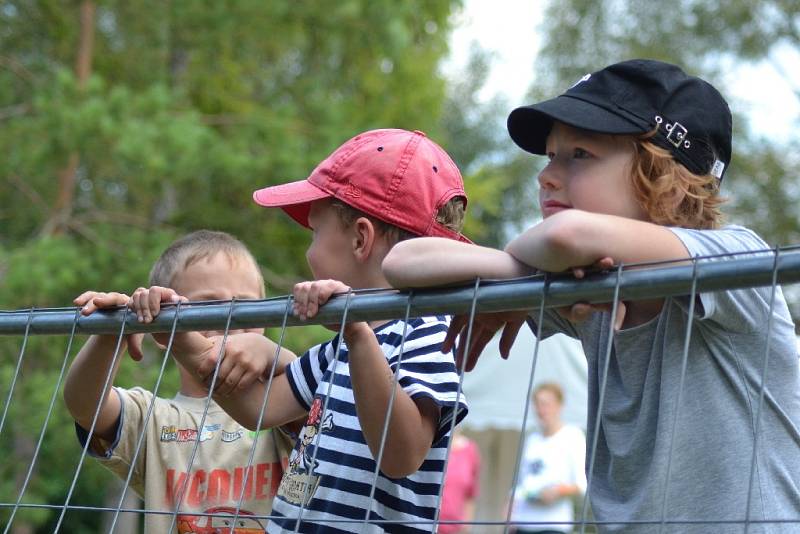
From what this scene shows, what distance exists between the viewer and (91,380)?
272 cm

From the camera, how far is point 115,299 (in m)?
2.42

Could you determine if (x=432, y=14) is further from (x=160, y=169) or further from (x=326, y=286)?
(x=326, y=286)

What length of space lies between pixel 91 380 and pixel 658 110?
1.41 metres

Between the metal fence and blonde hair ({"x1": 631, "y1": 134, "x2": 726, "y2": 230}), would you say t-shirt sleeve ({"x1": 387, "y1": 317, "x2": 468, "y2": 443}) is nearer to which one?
the metal fence

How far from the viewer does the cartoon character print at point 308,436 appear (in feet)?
8.11

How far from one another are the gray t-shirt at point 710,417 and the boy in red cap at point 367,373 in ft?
1.12

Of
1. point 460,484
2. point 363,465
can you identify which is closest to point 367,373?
point 363,465

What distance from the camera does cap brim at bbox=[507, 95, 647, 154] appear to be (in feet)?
6.77

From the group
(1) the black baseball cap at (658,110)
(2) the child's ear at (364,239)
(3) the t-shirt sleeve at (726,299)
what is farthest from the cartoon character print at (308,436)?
(3) the t-shirt sleeve at (726,299)

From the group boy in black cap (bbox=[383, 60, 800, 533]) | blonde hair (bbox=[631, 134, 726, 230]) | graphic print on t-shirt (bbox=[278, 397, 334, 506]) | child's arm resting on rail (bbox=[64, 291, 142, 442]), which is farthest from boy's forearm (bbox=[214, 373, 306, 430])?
blonde hair (bbox=[631, 134, 726, 230])

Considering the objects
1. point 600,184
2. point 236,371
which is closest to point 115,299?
point 236,371

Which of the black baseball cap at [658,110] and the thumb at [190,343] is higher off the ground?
the black baseball cap at [658,110]

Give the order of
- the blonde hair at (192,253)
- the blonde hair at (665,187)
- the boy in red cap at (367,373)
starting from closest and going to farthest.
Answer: the blonde hair at (665,187) < the boy in red cap at (367,373) < the blonde hair at (192,253)

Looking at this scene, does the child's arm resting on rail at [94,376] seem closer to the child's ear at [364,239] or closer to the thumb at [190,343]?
the thumb at [190,343]
